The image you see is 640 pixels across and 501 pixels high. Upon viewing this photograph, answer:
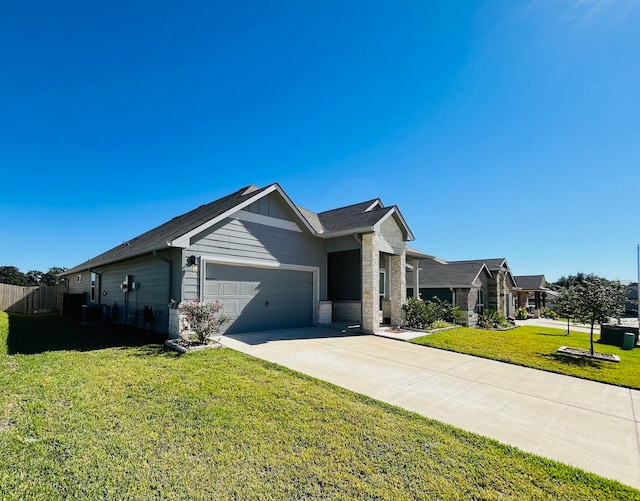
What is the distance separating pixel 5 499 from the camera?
245cm

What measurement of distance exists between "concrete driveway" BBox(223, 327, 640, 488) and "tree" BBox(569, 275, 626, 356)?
Answer: 3.59 m

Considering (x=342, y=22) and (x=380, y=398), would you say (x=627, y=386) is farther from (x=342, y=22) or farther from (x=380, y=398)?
(x=342, y=22)

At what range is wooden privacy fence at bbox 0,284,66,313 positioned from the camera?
20.8 metres

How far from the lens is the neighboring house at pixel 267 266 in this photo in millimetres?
9656

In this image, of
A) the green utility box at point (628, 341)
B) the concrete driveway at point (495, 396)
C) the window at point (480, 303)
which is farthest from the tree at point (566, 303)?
the window at point (480, 303)

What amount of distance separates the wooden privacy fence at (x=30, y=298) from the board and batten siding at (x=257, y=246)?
63.8 feet

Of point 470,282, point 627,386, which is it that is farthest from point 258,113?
point 470,282

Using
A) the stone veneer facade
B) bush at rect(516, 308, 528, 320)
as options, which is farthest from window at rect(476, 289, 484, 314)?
the stone veneer facade

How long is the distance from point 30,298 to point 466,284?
95.3 feet

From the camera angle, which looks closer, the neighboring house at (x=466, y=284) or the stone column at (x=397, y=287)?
the stone column at (x=397, y=287)

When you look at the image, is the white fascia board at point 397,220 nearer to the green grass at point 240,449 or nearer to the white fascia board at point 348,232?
the white fascia board at point 348,232

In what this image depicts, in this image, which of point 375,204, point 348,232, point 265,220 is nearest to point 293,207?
point 265,220

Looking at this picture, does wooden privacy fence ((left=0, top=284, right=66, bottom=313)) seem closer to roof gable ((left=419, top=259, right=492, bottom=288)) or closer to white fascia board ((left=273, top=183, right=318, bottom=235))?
white fascia board ((left=273, top=183, right=318, bottom=235))

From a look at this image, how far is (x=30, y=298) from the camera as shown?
21703 mm
